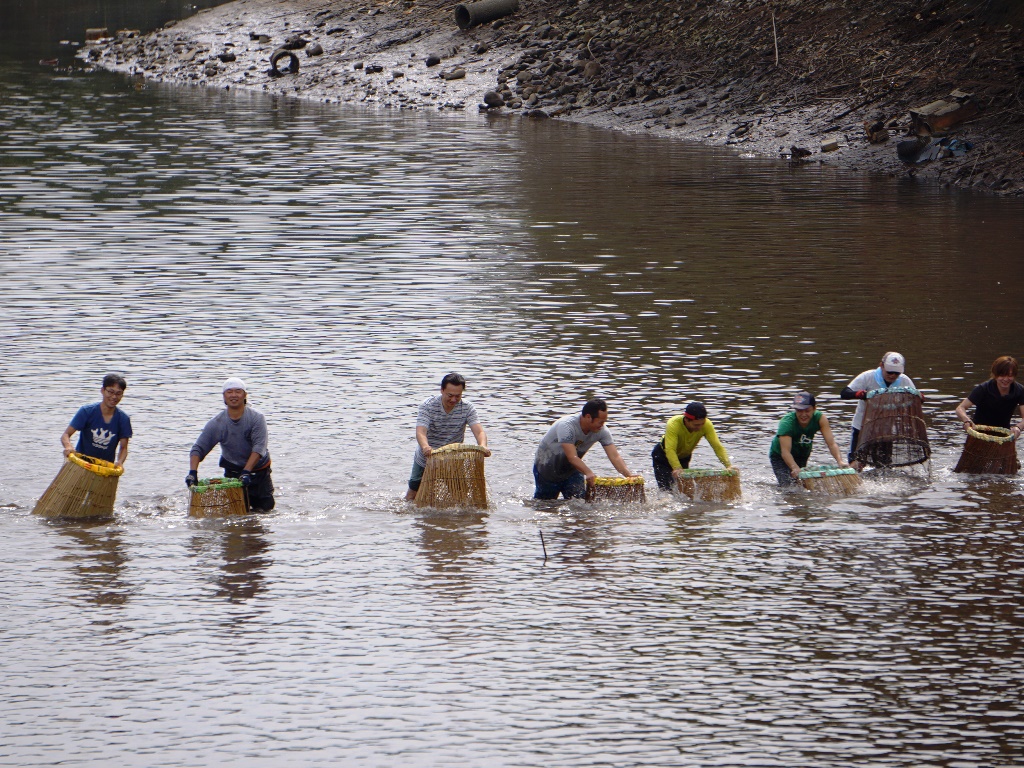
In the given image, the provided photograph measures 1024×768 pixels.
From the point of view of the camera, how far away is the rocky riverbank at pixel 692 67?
38.1 metres

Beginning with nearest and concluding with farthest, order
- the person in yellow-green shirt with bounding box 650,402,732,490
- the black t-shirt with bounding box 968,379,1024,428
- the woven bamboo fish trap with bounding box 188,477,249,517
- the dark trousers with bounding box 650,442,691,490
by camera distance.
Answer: the woven bamboo fish trap with bounding box 188,477,249,517
the person in yellow-green shirt with bounding box 650,402,732,490
the dark trousers with bounding box 650,442,691,490
the black t-shirt with bounding box 968,379,1024,428

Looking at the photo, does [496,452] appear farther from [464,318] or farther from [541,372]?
[464,318]

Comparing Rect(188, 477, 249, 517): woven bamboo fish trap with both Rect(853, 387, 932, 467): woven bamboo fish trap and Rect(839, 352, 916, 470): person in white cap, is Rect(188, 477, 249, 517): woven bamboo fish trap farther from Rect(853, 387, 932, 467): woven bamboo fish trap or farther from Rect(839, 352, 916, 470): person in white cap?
Rect(853, 387, 932, 467): woven bamboo fish trap

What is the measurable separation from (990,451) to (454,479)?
213 inches

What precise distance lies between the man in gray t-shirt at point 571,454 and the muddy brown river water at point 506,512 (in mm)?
288

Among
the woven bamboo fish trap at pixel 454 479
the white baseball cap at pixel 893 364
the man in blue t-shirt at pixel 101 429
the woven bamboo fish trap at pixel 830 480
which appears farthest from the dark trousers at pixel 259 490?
the white baseball cap at pixel 893 364

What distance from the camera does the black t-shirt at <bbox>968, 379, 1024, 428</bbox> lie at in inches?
601

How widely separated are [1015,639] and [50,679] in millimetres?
6821

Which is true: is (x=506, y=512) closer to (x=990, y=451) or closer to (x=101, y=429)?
(x=101, y=429)

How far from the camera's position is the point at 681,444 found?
14688mm

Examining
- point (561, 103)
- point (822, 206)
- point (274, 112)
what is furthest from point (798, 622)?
point (274, 112)

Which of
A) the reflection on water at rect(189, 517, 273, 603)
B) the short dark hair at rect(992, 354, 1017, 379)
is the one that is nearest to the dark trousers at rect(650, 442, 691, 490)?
the short dark hair at rect(992, 354, 1017, 379)

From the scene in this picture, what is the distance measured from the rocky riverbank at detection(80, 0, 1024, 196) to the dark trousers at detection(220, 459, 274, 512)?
24421mm

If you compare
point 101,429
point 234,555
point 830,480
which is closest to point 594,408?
point 830,480
